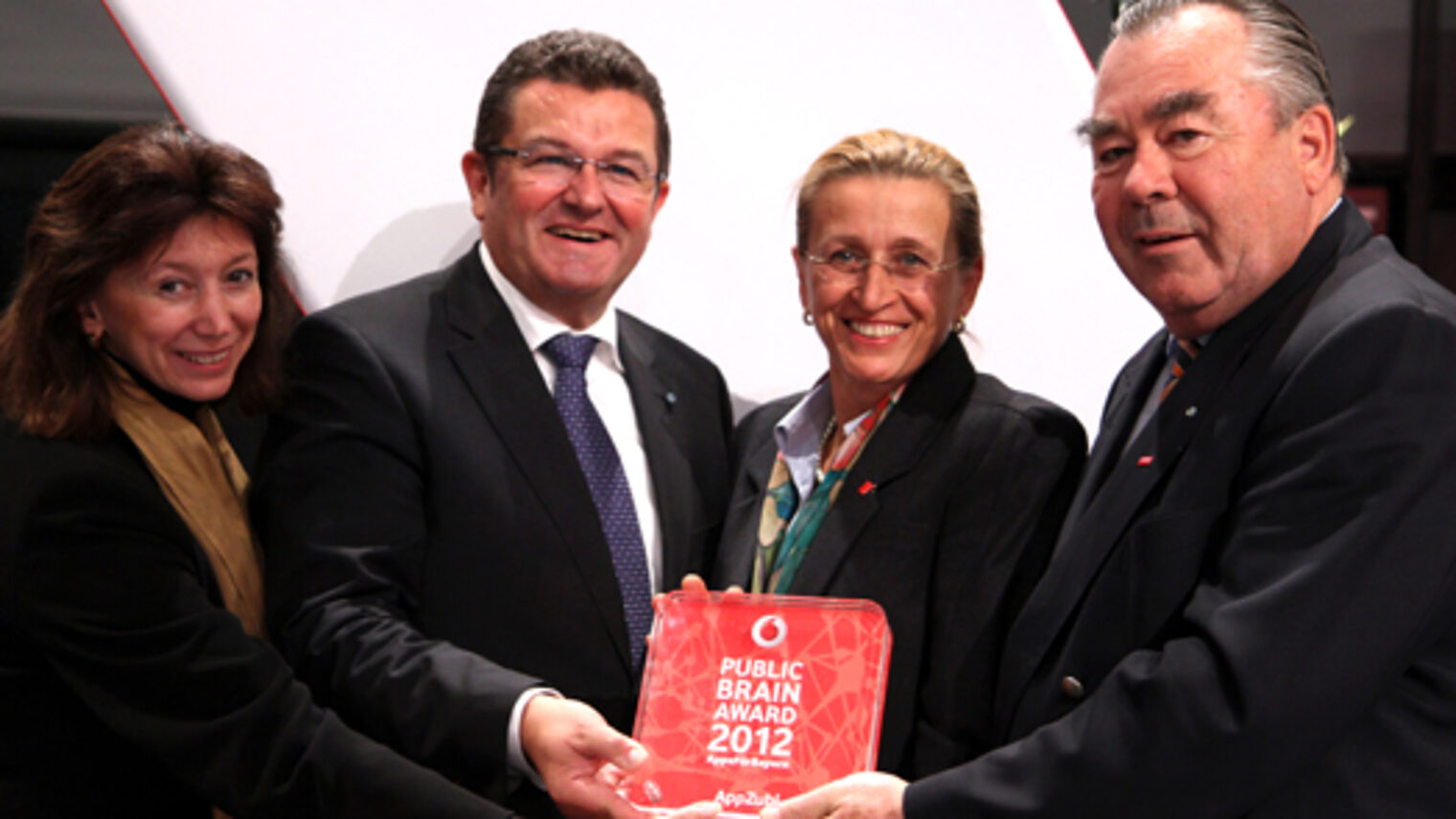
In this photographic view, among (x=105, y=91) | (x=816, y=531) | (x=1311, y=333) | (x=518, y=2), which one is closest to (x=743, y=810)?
(x=816, y=531)

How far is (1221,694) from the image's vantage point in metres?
1.72

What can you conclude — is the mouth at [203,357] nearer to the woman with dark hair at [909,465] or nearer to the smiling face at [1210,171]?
the woman with dark hair at [909,465]

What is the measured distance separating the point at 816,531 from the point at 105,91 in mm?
1997

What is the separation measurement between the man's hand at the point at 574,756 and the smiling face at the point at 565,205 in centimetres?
85

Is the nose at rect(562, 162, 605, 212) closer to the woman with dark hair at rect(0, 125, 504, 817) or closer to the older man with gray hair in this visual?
the woman with dark hair at rect(0, 125, 504, 817)

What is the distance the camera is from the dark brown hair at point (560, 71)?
99.3 inches

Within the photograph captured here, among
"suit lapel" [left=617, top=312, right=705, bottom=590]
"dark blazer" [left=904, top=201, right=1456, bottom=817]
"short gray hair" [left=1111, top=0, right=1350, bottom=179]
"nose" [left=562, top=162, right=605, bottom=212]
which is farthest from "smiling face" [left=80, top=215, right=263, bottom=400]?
"short gray hair" [left=1111, top=0, right=1350, bottom=179]

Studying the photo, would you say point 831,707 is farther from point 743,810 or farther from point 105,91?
point 105,91

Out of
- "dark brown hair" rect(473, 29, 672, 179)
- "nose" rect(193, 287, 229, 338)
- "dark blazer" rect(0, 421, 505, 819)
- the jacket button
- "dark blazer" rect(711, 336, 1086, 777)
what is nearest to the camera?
the jacket button

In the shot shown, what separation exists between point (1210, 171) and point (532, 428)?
127cm

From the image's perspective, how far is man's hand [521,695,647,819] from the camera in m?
2.07

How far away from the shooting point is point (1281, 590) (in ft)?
5.54

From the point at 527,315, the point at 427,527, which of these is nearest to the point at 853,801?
the point at 427,527

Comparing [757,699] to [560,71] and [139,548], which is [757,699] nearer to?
[139,548]
